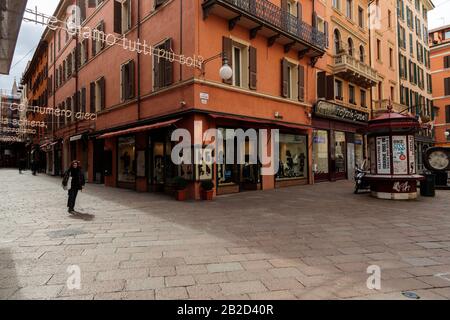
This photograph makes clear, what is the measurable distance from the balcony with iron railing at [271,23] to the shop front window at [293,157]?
15.9 feet

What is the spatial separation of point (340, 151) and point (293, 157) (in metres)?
5.43

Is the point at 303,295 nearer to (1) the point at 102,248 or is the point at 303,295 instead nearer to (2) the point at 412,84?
(1) the point at 102,248

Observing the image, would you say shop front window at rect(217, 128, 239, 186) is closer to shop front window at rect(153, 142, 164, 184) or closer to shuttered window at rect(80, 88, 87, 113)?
shop front window at rect(153, 142, 164, 184)

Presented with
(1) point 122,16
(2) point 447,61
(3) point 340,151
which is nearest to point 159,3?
(1) point 122,16

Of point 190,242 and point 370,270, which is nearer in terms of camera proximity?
point 370,270

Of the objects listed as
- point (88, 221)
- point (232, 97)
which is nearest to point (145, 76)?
point (232, 97)

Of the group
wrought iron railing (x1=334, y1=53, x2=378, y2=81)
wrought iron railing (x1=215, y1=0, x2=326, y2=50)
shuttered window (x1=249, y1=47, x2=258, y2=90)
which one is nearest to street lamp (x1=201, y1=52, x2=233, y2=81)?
shuttered window (x1=249, y1=47, x2=258, y2=90)

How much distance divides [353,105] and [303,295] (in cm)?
2009

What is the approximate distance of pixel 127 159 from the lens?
16062mm

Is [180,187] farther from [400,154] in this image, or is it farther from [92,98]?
[92,98]

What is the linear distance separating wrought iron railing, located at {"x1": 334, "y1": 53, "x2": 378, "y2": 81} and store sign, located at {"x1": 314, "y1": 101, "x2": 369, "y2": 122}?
2717 mm

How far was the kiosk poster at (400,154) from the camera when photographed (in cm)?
1063
